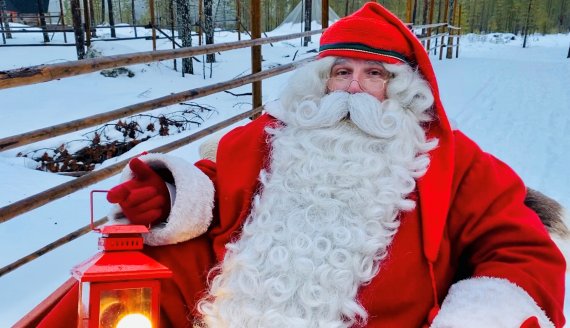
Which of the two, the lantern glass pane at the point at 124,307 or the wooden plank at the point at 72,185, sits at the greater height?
the lantern glass pane at the point at 124,307

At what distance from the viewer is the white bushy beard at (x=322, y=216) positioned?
1.33m

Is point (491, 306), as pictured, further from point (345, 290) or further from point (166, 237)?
point (166, 237)

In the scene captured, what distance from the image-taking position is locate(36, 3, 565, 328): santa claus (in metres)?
1.31

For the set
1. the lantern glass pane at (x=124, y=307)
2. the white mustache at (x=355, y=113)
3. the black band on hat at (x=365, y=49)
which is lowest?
the lantern glass pane at (x=124, y=307)

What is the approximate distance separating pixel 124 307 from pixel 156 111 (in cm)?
618

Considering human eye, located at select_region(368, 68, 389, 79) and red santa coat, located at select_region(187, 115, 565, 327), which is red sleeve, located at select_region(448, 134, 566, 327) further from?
human eye, located at select_region(368, 68, 389, 79)

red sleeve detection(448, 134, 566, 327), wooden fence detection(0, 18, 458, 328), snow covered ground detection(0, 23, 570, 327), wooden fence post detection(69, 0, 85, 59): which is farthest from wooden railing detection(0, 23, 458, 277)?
wooden fence post detection(69, 0, 85, 59)

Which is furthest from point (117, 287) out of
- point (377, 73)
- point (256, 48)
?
point (256, 48)

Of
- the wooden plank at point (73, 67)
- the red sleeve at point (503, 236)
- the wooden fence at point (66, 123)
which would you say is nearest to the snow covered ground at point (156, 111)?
the wooden fence at point (66, 123)

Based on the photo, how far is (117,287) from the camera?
108 centimetres

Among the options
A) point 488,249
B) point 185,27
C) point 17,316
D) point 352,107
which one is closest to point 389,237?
point 488,249

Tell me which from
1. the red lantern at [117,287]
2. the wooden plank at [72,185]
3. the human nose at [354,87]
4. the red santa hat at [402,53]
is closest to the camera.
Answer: the red lantern at [117,287]

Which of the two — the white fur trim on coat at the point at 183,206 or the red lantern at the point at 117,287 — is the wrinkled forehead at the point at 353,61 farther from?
the red lantern at the point at 117,287

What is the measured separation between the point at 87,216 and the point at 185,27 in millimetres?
7304
